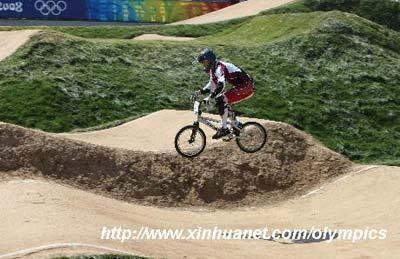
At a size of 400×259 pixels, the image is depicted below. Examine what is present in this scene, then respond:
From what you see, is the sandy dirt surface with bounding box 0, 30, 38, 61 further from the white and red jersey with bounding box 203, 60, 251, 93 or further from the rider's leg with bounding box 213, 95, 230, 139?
the white and red jersey with bounding box 203, 60, 251, 93

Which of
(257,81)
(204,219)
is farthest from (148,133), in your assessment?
(257,81)

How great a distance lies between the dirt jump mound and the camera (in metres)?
22.3

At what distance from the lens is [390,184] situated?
24.4 meters

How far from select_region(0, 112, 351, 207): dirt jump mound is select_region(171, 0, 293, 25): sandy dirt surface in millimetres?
30596

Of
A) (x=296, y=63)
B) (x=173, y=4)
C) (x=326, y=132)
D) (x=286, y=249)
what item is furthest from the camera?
(x=173, y=4)

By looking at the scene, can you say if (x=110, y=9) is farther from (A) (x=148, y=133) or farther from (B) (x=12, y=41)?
(A) (x=148, y=133)

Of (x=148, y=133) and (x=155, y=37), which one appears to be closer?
(x=148, y=133)

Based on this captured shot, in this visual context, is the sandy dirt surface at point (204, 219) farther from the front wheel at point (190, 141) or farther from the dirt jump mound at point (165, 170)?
the front wheel at point (190, 141)

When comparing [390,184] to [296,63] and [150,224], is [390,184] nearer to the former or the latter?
[150,224]

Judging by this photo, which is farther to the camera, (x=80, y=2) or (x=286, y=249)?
(x=80, y=2)

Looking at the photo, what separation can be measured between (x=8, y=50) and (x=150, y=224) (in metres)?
18.7

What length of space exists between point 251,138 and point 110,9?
3862 cm

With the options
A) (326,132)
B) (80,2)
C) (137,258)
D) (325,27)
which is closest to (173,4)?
(80,2)

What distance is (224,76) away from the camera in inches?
734
